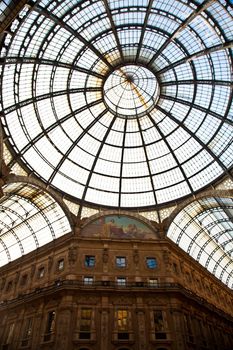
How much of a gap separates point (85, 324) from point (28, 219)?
777 inches

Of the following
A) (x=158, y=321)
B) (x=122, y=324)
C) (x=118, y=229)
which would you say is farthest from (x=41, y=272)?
(x=158, y=321)

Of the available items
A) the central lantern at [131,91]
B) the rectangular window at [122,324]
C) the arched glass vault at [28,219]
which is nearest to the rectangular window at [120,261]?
the rectangular window at [122,324]

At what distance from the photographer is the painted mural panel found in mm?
39500

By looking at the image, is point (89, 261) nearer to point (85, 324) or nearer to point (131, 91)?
point (85, 324)

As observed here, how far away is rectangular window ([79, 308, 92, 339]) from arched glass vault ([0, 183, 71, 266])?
11652 millimetres

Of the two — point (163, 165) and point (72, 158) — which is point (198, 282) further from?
point (72, 158)

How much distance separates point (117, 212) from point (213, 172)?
45.5 feet

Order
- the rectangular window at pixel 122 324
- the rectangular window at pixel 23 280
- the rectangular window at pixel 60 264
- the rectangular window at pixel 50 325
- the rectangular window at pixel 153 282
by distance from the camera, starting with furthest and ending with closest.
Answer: the rectangular window at pixel 23 280, the rectangular window at pixel 60 264, the rectangular window at pixel 153 282, the rectangular window at pixel 50 325, the rectangular window at pixel 122 324

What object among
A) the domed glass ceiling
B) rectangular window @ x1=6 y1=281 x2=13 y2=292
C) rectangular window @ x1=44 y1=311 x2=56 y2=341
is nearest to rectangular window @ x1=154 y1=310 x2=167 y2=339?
rectangular window @ x1=44 y1=311 x2=56 y2=341

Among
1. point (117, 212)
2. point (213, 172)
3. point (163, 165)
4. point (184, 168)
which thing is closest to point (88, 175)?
point (117, 212)

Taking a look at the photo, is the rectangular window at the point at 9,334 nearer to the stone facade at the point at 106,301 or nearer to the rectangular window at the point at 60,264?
the stone facade at the point at 106,301

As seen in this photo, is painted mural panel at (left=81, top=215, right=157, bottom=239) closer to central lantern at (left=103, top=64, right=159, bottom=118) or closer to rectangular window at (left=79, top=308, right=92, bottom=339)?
rectangular window at (left=79, top=308, right=92, bottom=339)

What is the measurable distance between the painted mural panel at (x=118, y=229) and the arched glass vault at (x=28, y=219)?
3.66 m

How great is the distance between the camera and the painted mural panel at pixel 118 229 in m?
39.5
